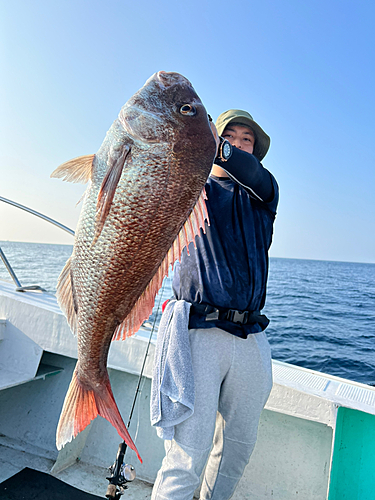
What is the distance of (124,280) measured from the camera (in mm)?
1521

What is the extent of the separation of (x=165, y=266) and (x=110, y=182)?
0.42m

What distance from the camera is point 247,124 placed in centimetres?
248

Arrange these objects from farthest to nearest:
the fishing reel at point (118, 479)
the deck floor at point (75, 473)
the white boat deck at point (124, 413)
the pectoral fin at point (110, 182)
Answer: the deck floor at point (75, 473) < the white boat deck at point (124, 413) < the fishing reel at point (118, 479) < the pectoral fin at point (110, 182)

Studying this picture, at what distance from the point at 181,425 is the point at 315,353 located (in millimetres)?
10531

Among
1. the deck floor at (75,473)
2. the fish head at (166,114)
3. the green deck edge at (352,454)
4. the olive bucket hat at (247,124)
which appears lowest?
the deck floor at (75,473)

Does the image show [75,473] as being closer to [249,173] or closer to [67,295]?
[67,295]

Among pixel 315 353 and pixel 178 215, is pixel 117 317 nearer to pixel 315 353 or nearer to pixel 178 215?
pixel 178 215

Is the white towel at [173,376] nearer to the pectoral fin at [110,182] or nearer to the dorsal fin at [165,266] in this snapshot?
the dorsal fin at [165,266]

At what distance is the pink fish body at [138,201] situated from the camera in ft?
4.74

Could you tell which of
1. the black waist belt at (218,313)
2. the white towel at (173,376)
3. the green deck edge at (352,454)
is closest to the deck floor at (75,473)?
the green deck edge at (352,454)

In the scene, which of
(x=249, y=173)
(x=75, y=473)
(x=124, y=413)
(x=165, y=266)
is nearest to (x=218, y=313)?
(x=165, y=266)

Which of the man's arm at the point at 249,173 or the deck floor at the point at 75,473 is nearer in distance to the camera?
the man's arm at the point at 249,173

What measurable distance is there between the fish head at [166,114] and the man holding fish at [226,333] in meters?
0.45

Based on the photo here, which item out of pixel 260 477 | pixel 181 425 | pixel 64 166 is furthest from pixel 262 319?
Result: pixel 260 477
